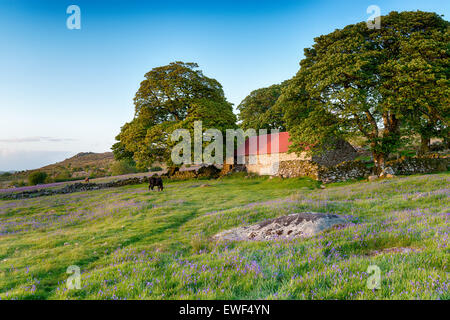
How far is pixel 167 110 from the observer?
129 ft

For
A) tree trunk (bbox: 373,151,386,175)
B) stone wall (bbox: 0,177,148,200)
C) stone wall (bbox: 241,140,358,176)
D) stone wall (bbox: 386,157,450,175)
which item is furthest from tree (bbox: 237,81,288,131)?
stone wall (bbox: 0,177,148,200)

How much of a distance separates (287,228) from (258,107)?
4844cm

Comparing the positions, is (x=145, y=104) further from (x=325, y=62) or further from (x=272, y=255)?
(x=272, y=255)

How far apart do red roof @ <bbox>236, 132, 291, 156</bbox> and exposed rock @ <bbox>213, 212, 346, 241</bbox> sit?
27750 mm

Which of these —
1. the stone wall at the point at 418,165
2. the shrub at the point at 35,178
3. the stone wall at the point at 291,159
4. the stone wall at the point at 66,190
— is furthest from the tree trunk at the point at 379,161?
the shrub at the point at 35,178

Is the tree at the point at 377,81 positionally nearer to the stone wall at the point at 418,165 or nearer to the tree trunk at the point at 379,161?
the tree trunk at the point at 379,161

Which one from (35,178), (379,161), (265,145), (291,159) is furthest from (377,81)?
(35,178)

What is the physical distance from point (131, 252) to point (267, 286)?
192 inches

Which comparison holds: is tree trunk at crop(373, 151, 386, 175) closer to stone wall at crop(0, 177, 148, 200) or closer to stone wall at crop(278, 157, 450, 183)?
stone wall at crop(278, 157, 450, 183)

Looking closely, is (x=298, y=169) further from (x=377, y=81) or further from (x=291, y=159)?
(x=377, y=81)

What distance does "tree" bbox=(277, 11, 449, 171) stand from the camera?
68.8 feet

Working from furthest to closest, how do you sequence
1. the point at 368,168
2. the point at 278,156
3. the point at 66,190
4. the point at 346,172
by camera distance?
1. the point at 278,156
2. the point at 66,190
3. the point at 368,168
4. the point at 346,172
